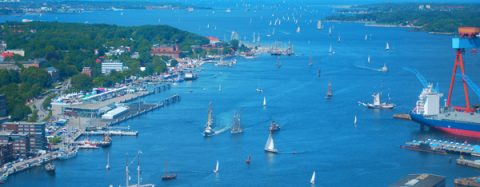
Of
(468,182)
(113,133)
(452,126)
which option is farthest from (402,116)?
(468,182)

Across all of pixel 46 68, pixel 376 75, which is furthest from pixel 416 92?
pixel 46 68

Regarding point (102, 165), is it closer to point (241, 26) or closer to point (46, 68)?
point (46, 68)

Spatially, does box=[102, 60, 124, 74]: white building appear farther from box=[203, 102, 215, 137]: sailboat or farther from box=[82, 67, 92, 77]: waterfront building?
box=[203, 102, 215, 137]: sailboat

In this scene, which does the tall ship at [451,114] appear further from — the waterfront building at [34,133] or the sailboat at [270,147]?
the waterfront building at [34,133]

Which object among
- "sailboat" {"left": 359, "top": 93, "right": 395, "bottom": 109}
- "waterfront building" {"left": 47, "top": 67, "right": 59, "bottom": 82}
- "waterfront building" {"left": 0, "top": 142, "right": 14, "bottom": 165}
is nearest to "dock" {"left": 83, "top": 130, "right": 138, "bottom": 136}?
"waterfront building" {"left": 0, "top": 142, "right": 14, "bottom": 165}

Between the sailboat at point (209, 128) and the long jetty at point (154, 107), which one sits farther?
Result: the long jetty at point (154, 107)

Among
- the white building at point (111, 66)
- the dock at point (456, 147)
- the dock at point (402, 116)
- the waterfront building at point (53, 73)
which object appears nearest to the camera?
the dock at point (456, 147)

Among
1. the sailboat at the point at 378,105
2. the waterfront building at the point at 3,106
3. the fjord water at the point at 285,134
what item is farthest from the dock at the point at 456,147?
the waterfront building at the point at 3,106
